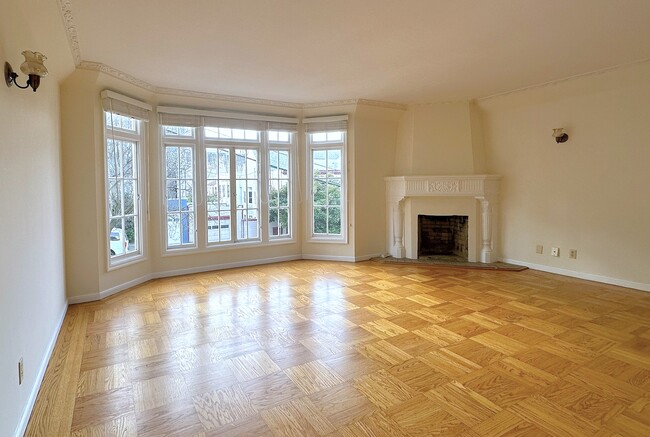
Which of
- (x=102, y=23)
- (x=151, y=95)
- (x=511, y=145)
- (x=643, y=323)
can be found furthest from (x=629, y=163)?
(x=151, y=95)

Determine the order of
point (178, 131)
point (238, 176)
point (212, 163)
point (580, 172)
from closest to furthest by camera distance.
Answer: point (580, 172)
point (178, 131)
point (212, 163)
point (238, 176)

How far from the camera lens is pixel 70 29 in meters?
2.89

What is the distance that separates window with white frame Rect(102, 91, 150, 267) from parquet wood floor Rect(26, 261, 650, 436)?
26.3 inches

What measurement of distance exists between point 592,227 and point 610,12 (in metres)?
2.73

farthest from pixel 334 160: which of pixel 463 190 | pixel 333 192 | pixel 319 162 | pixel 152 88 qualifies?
pixel 152 88

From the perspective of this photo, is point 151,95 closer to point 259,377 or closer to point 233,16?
point 233,16

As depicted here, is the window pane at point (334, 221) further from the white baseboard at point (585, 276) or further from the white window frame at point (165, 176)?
the white baseboard at point (585, 276)

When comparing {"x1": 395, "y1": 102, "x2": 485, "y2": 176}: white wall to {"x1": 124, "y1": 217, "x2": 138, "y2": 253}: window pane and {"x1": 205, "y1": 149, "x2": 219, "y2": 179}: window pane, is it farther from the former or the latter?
{"x1": 124, "y1": 217, "x2": 138, "y2": 253}: window pane

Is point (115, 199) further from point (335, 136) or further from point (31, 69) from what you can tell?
point (335, 136)

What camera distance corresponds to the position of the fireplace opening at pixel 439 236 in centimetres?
614

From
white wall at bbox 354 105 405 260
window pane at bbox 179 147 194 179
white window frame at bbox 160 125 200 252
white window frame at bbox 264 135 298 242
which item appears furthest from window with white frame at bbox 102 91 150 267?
white wall at bbox 354 105 405 260

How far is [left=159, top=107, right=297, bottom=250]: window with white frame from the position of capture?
5.12 m

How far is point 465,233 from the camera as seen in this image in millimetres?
5859

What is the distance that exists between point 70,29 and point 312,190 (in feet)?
12.2
